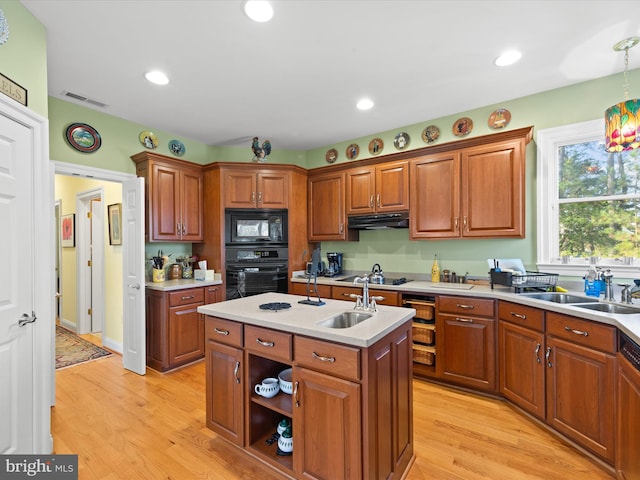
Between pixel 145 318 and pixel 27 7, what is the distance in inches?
107

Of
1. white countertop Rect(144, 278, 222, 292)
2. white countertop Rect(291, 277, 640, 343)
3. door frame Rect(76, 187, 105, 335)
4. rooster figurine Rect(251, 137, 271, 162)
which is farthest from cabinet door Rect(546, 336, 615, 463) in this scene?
door frame Rect(76, 187, 105, 335)

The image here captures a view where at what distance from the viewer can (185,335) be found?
338 cm

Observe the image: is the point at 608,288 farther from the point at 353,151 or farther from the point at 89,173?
the point at 89,173

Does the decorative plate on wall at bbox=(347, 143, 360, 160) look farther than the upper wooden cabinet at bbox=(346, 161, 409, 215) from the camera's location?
Yes

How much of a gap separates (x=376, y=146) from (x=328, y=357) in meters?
3.05

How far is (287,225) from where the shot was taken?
13.1 ft

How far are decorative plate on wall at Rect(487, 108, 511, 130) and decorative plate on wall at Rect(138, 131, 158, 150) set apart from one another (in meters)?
3.80

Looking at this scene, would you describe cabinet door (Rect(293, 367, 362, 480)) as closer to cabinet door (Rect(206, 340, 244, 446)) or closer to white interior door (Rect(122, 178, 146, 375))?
cabinet door (Rect(206, 340, 244, 446))

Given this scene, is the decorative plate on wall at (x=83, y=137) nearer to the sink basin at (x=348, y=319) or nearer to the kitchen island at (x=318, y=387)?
the kitchen island at (x=318, y=387)

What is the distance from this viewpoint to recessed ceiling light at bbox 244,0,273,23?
5.71 feet

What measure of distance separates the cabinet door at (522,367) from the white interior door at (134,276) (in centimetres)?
346

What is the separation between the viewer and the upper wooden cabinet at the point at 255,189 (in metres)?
3.81

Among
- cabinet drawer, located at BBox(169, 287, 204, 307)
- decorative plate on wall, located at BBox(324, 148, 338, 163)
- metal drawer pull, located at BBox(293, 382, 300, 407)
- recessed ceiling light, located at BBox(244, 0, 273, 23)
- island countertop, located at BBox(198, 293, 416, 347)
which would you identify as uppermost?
recessed ceiling light, located at BBox(244, 0, 273, 23)

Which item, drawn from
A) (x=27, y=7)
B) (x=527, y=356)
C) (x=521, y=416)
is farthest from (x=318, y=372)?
(x=27, y=7)
